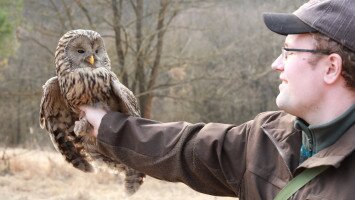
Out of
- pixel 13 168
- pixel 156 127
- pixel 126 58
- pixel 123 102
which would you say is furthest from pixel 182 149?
pixel 126 58

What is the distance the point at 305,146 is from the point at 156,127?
0.72 metres

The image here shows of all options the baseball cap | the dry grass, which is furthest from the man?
the dry grass

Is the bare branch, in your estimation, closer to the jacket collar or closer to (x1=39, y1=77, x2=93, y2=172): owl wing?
(x1=39, y1=77, x2=93, y2=172): owl wing

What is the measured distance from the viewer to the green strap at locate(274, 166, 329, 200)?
183 centimetres

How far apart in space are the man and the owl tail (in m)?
0.74

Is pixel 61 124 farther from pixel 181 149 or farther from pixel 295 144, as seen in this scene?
pixel 295 144

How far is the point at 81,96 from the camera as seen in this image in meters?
2.96

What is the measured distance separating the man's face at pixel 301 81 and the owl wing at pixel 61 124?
1.51 metres

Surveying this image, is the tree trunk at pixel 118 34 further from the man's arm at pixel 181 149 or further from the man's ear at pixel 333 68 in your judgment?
the man's ear at pixel 333 68

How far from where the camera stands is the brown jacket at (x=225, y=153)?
6.10ft

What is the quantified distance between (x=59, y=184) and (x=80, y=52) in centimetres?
649

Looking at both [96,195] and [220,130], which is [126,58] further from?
[220,130]

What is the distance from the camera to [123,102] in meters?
2.96

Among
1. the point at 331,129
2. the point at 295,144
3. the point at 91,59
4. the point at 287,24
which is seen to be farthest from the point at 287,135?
the point at 91,59
